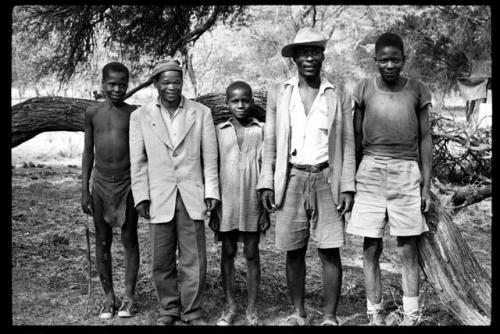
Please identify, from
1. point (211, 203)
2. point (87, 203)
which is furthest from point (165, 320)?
point (87, 203)

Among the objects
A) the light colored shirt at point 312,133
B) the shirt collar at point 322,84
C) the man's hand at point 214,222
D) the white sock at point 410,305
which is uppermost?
the shirt collar at point 322,84

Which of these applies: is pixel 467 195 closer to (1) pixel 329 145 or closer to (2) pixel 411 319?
(2) pixel 411 319

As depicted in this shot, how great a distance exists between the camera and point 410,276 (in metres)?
3.92

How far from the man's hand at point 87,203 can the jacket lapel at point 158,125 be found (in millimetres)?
682

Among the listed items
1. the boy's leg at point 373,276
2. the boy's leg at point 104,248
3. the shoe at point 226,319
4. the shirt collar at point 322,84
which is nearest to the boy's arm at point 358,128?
the shirt collar at point 322,84

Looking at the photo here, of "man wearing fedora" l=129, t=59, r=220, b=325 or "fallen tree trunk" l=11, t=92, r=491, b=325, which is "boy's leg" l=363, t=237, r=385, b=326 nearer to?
"fallen tree trunk" l=11, t=92, r=491, b=325

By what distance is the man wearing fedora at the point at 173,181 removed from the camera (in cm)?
394

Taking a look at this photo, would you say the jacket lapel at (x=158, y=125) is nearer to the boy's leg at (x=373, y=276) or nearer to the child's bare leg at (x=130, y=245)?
the child's bare leg at (x=130, y=245)

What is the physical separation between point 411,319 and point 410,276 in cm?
28

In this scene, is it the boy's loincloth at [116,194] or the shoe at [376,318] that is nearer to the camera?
the shoe at [376,318]

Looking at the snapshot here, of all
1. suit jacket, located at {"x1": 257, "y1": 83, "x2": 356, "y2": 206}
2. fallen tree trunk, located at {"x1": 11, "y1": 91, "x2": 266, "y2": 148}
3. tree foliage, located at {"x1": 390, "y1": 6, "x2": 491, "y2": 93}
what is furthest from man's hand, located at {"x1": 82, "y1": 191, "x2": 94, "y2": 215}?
tree foliage, located at {"x1": 390, "y1": 6, "x2": 491, "y2": 93}

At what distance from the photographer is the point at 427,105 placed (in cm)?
385

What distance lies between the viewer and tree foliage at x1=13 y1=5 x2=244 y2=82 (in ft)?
23.2
